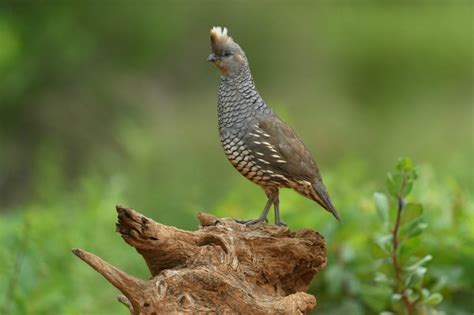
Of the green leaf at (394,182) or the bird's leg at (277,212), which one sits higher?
the green leaf at (394,182)

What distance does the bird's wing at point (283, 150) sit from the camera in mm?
3246

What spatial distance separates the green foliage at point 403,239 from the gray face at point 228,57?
1.95 feet

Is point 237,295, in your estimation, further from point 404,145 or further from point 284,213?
point 404,145

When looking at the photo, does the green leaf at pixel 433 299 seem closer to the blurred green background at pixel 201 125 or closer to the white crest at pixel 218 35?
the blurred green background at pixel 201 125

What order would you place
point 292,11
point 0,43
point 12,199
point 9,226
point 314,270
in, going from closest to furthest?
1. point 314,270
2. point 9,226
3. point 0,43
4. point 12,199
5. point 292,11

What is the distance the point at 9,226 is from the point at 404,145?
271 inches

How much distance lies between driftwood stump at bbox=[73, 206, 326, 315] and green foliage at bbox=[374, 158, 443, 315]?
369 mm

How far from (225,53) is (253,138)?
28cm

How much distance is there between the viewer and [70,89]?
10.1 metres

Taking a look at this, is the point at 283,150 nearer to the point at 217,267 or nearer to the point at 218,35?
the point at 218,35

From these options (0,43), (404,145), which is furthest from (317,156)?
(0,43)

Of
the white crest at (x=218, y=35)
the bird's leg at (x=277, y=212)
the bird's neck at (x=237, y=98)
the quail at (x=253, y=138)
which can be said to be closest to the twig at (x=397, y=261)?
the quail at (x=253, y=138)

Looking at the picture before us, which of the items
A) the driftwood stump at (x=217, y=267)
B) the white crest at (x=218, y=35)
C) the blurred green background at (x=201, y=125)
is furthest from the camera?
the blurred green background at (x=201, y=125)

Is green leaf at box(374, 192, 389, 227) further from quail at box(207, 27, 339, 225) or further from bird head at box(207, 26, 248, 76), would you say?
bird head at box(207, 26, 248, 76)
